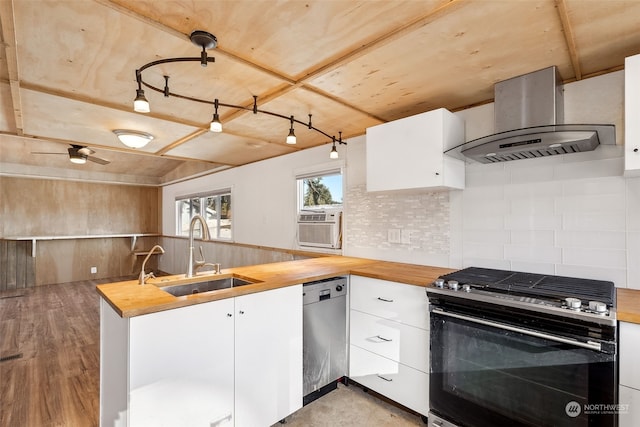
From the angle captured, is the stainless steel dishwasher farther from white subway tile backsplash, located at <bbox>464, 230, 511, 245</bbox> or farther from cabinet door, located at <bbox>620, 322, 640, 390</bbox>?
cabinet door, located at <bbox>620, 322, 640, 390</bbox>

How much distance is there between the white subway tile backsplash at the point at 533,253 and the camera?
1.95 m

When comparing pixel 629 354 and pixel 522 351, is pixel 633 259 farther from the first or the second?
pixel 522 351

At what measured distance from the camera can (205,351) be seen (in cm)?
158

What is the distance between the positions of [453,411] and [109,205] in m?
7.23

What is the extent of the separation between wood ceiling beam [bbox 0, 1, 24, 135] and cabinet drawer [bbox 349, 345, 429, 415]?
2638 millimetres

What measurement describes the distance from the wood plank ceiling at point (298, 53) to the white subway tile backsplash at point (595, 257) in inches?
41.2

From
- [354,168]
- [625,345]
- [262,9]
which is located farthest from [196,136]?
[625,345]

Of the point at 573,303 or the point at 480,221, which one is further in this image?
the point at 480,221

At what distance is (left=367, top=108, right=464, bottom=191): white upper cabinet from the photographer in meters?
2.13

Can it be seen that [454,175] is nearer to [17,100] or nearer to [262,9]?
[262,9]

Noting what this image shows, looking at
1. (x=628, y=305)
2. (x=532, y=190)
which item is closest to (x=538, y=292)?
(x=628, y=305)

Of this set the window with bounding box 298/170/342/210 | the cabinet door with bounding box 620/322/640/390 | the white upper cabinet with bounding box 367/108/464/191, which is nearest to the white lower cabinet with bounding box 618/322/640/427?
the cabinet door with bounding box 620/322/640/390

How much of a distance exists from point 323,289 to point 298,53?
4.96ft

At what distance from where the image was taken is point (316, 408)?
6.96ft
